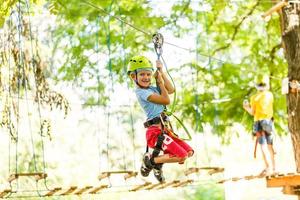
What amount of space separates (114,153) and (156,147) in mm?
8796

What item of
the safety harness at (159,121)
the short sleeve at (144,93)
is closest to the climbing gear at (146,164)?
the safety harness at (159,121)

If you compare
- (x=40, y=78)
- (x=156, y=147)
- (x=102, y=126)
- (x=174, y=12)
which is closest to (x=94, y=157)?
(x=102, y=126)

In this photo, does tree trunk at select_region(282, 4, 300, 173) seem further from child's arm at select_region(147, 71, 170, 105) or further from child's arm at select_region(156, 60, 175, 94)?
child's arm at select_region(147, 71, 170, 105)

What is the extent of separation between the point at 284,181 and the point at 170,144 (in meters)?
2.35

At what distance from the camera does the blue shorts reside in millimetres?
6387

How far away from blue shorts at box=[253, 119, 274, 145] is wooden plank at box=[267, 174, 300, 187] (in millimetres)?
375

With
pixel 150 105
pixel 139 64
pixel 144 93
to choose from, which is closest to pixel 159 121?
pixel 150 105

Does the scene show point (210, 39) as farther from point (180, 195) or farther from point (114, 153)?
point (180, 195)

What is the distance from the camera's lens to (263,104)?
6352 millimetres

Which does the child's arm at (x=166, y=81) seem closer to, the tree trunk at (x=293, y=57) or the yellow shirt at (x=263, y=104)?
the yellow shirt at (x=263, y=104)

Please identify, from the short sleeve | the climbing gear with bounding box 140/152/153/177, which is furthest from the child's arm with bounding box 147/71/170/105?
the climbing gear with bounding box 140/152/153/177

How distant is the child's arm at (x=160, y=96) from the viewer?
412cm

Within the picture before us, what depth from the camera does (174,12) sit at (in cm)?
880

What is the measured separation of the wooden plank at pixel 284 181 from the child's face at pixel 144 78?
2.38m
